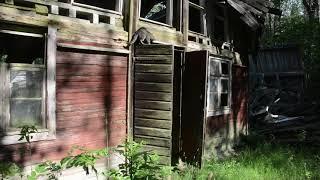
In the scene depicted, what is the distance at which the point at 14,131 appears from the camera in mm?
6383

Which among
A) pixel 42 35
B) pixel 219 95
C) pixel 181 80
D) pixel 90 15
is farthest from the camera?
pixel 219 95

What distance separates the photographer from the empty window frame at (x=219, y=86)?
11344mm

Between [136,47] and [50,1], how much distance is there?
2197mm

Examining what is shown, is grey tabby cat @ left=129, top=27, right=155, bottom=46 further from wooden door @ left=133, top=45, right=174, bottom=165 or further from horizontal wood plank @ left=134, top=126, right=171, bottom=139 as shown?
horizontal wood plank @ left=134, top=126, right=171, bottom=139

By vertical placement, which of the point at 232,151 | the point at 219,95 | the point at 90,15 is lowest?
the point at 232,151

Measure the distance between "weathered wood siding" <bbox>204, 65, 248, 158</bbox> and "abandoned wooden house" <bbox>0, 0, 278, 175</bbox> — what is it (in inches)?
3.0

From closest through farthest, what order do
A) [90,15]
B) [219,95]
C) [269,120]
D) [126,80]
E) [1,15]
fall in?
[1,15] < [90,15] < [126,80] < [219,95] < [269,120]

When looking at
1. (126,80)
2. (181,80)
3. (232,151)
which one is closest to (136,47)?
(126,80)

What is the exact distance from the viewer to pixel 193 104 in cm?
964

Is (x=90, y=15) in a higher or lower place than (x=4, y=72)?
higher

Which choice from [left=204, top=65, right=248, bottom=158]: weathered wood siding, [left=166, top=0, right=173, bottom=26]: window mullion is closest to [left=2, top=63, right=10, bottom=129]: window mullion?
[left=166, top=0, right=173, bottom=26]: window mullion

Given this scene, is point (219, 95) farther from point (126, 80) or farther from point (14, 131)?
point (14, 131)

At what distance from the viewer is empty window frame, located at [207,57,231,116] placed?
1134 centimetres

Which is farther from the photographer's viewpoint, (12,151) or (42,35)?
(42,35)
